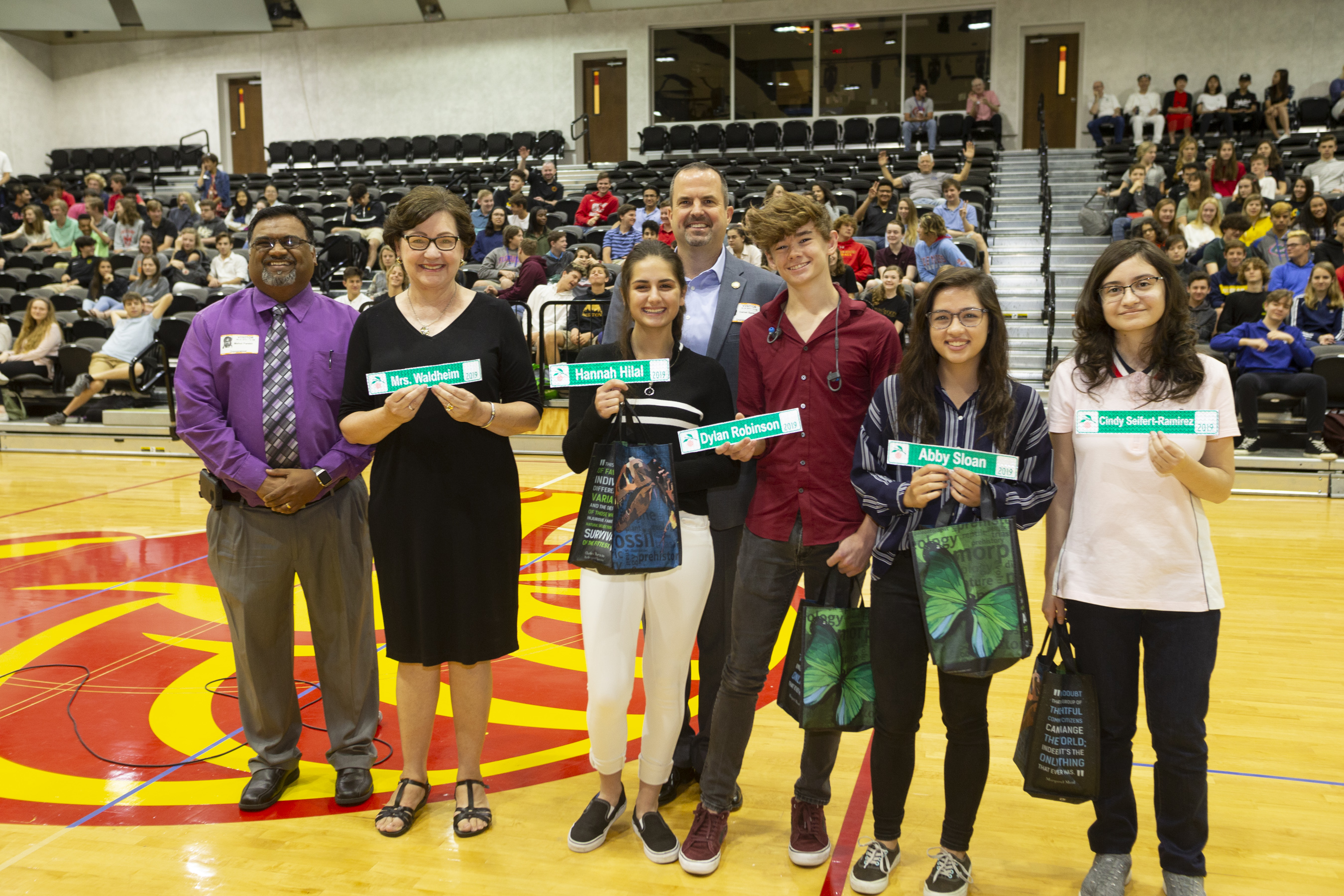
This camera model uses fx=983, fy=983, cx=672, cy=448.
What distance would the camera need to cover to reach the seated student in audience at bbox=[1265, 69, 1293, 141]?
13281 mm

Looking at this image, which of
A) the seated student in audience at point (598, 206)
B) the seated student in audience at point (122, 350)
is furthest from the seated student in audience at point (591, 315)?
the seated student in audience at point (122, 350)

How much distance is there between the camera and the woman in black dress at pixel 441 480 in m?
2.54

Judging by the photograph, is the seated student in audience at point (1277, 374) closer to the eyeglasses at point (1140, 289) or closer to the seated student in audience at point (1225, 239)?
the seated student in audience at point (1225, 239)

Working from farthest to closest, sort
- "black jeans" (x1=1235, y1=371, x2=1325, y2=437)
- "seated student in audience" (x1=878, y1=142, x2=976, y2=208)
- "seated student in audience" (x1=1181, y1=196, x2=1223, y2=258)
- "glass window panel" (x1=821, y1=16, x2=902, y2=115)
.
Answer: "glass window panel" (x1=821, y1=16, x2=902, y2=115), "seated student in audience" (x1=878, y1=142, x2=976, y2=208), "seated student in audience" (x1=1181, y1=196, x2=1223, y2=258), "black jeans" (x1=1235, y1=371, x2=1325, y2=437)

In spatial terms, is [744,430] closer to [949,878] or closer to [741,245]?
[949,878]

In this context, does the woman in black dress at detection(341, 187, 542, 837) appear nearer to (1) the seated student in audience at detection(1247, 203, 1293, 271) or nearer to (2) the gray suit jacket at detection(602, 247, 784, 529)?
(2) the gray suit jacket at detection(602, 247, 784, 529)

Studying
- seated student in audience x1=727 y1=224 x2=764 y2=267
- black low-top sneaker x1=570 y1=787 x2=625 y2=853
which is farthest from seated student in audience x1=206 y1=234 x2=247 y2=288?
black low-top sneaker x1=570 y1=787 x2=625 y2=853

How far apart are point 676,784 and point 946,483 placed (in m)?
1.28

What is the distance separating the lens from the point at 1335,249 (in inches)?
329

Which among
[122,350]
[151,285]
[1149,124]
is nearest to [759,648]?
[122,350]

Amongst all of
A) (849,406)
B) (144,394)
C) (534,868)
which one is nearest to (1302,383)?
(849,406)

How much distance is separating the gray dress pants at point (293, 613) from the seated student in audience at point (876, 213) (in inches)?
342

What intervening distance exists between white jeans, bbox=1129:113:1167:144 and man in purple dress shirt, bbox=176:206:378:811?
1414 centimetres

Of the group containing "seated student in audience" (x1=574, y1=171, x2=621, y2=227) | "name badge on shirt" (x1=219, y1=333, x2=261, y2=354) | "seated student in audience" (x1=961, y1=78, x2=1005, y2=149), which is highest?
"seated student in audience" (x1=961, y1=78, x2=1005, y2=149)
